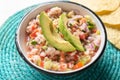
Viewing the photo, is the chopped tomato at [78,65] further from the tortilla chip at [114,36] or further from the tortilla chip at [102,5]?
the tortilla chip at [102,5]

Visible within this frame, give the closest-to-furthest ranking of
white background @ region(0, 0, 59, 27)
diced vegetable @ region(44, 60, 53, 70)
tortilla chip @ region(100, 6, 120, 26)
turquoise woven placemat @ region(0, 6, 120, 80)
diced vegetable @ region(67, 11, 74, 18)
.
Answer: diced vegetable @ region(44, 60, 53, 70) < turquoise woven placemat @ region(0, 6, 120, 80) < diced vegetable @ region(67, 11, 74, 18) < tortilla chip @ region(100, 6, 120, 26) < white background @ region(0, 0, 59, 27)

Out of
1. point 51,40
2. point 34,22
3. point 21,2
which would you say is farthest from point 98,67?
point 21,2

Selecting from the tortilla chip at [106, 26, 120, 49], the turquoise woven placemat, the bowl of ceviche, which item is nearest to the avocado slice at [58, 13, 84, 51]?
the bowl of ceviche

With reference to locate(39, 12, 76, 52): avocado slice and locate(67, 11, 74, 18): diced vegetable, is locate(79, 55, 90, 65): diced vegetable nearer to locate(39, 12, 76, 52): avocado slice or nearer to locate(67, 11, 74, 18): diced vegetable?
locate(39, 12, 76, 52): avocado slice

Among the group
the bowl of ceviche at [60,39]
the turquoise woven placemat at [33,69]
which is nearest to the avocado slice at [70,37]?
the bowl of ceviche at [60,39]

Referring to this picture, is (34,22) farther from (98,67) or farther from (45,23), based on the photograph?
(98,67)

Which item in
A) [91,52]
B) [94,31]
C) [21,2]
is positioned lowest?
[91,52]

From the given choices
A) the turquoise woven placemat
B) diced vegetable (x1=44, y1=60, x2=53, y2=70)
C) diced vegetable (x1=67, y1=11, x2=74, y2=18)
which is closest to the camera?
diced vegetable (x1=44, y1=60, x2=53, y2=70)
